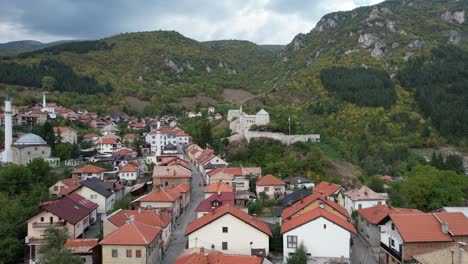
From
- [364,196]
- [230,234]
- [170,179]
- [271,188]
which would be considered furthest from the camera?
[170,179]

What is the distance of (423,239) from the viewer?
21969 mm

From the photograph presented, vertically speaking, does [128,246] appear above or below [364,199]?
below

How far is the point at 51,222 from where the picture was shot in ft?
91.1

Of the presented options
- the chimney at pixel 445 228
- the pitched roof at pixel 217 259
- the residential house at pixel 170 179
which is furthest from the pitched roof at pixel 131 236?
the residential house at pixel 170 179

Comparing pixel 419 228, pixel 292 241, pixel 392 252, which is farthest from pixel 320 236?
pixel 419 228

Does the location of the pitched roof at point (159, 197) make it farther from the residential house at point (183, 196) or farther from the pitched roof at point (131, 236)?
the pitched roof at point (131, 236)

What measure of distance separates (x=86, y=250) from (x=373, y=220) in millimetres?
18827

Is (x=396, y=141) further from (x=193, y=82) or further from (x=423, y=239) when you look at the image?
(x=193, y=82)

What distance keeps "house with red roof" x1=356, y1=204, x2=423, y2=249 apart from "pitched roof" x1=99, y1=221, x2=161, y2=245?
14.4m

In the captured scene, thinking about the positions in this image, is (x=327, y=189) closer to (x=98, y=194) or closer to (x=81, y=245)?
(x=98, y=194)

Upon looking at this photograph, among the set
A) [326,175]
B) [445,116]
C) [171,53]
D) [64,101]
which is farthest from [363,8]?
[326,175]

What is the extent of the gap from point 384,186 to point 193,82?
380 ft

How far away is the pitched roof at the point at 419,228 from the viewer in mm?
21969

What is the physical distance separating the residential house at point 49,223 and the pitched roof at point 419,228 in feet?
69.6
